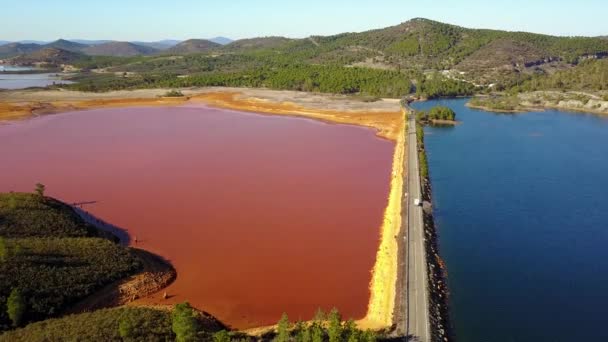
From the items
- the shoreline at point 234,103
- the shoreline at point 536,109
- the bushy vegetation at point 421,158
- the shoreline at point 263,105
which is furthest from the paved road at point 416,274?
the shoreline at point 536,109

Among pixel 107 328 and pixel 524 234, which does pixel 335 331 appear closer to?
pixel 107 328

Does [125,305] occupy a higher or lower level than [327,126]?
lower

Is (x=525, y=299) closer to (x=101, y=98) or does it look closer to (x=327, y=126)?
(x=327, y=126)

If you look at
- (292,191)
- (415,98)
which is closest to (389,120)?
(415,98)

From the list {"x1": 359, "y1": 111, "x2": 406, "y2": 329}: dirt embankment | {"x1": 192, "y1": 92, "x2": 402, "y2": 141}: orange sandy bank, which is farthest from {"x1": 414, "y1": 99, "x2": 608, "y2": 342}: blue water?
{"x1": 192, "y1": 92, "x2": 402, "y2": 141}: orange sandy bank

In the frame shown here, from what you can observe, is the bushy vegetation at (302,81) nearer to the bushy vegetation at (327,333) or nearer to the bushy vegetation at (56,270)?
the bushy vegetation at (56,270)

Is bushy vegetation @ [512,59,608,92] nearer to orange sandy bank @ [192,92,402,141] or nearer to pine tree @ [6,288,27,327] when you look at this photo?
orange sandy bank @ [192,92,402,141]
